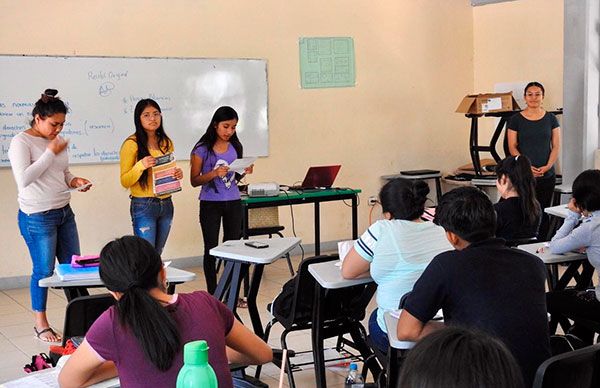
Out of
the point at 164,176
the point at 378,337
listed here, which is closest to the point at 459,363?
the point at 378,337

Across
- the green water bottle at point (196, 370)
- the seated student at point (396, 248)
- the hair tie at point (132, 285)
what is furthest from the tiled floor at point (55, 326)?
the green water bottle at point (196, 370)

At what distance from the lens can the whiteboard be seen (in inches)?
276

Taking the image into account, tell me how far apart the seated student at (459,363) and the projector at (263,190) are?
5.74 m

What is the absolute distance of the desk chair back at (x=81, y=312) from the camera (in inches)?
129

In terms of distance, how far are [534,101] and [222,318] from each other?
5.51 metres

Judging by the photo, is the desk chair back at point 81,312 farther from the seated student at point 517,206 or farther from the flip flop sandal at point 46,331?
the seated student at point 517,206

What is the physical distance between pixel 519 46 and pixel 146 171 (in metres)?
4.94

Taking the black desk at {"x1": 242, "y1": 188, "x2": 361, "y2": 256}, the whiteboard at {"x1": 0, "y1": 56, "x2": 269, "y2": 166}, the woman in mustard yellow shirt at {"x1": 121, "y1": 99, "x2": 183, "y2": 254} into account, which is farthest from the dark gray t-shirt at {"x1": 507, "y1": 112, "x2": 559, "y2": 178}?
the woman in mustard yellow shirt at {"x1": 121, "y1": 99, "x2": 183, "y2": 254}

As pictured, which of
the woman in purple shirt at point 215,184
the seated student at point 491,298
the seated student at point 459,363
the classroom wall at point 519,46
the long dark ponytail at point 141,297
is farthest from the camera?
the classroom wall at point 519,46

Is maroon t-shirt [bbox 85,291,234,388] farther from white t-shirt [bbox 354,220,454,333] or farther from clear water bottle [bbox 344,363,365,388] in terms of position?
clear water bottle [bbox 344,363,365,388]

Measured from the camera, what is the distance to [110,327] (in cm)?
229

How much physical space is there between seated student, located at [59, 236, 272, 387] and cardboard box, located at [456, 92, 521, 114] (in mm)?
6498

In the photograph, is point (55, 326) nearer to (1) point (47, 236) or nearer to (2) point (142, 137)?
(1) point (47, 236)

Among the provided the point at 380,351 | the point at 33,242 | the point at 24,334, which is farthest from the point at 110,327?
the point at 24,334
